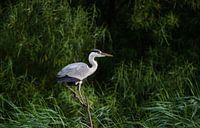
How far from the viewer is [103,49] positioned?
655cm

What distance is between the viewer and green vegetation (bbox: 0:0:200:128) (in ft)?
18.3

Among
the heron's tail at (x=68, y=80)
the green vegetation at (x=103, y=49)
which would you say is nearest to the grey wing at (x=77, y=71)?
the heron's tail at (x=68, y=80)

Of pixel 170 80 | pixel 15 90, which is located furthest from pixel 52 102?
pixel 170 80

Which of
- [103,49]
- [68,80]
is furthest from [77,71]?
[103,49]

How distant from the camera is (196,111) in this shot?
394 centimetres

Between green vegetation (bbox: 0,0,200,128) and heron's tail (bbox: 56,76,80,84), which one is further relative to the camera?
green vegetation (bbox: 0,0,200,128)

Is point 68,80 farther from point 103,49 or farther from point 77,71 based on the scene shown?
point 103,49

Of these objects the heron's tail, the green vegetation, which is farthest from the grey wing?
the green vegetation

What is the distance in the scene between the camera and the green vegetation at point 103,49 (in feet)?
18.3

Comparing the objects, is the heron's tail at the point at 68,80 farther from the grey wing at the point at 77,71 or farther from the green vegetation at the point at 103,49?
the green vegetation at the point at 103,49

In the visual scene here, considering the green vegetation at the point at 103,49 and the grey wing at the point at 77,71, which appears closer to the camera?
Answer: the grey wing at the point at 77,71

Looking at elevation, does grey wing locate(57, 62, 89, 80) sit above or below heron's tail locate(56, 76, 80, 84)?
above

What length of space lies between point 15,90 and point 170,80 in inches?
53.0

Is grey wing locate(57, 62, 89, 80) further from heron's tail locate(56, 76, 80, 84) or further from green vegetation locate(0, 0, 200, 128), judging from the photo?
green vegetation locate(0, 0, 200, 128)
